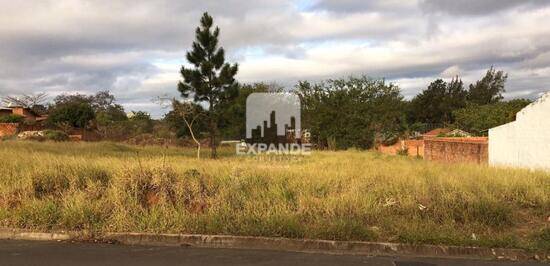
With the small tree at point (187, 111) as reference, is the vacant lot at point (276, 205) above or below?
below

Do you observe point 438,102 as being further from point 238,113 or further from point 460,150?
point 460,150

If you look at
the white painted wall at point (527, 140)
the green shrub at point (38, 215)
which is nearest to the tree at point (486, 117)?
the white painted wall at point (527, 140)

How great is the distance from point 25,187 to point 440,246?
7.45 metres

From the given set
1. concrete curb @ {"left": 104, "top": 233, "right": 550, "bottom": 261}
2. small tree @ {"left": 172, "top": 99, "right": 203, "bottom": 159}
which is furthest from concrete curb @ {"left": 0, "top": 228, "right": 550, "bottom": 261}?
small tree @ {"left": 172, "top": 99, "right": 203, "bottom": 159}

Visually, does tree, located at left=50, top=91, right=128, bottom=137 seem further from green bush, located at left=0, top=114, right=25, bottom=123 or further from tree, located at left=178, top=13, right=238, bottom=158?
tree, located at left=178, top=13, right=238, bottom=158

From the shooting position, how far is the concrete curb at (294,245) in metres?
6.69

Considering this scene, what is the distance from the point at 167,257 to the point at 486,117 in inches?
1225

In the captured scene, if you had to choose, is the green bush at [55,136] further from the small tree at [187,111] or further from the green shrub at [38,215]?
the green shrub at [38,215]

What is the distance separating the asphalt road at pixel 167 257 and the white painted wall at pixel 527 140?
1220cm

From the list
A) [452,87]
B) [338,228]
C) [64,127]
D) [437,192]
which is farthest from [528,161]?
[452,87]

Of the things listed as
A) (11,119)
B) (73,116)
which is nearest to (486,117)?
(73,116)

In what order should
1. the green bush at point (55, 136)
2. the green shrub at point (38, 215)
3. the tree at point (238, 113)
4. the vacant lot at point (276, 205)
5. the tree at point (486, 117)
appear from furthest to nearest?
the green bush at point (55, 136) < the tree at point (486, 117) < the tree at point (238, 113) < the green shrub at point (38, 215) < the vacant lot at point (276, 205)
